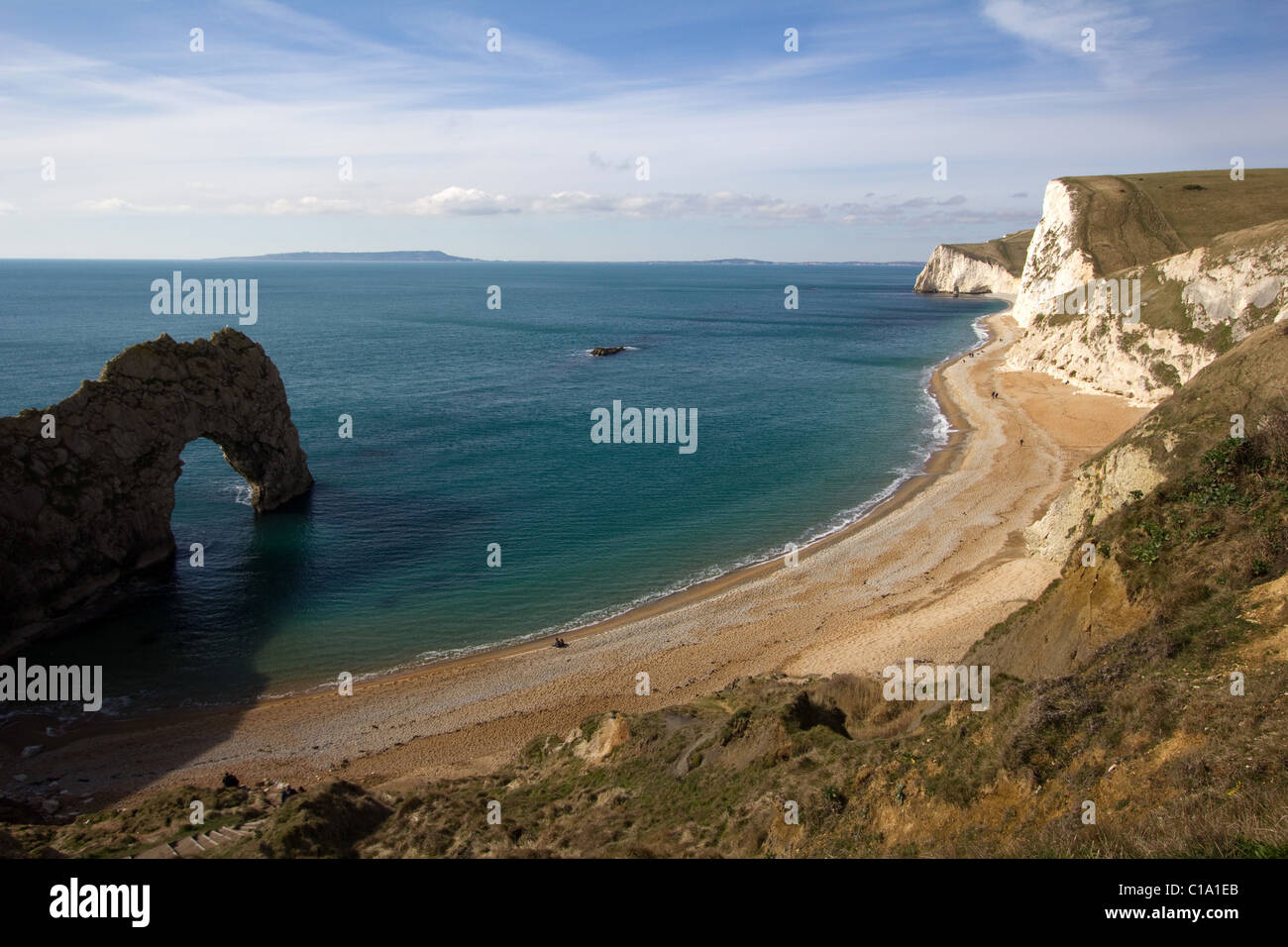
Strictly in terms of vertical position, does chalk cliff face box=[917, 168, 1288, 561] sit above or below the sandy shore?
above

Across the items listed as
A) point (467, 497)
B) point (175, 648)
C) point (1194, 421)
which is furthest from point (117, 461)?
point (1194, 421)

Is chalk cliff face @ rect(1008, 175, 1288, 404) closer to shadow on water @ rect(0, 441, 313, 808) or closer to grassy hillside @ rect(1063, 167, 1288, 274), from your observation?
grassy hillside @ rect(1063, 167, 1288, 274)

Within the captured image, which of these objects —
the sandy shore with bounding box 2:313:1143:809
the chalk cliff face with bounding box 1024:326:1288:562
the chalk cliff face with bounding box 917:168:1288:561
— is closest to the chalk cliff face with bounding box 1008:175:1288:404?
the chalk cliff face with bounding box 917:168:1288:561

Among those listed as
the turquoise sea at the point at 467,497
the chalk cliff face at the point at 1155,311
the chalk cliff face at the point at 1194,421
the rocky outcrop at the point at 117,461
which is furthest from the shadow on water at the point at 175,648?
the chalk cliff face at the point at 1155,311

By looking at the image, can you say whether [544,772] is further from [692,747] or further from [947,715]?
[947,715]

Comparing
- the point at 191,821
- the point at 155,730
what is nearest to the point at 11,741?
the point at 155,730
